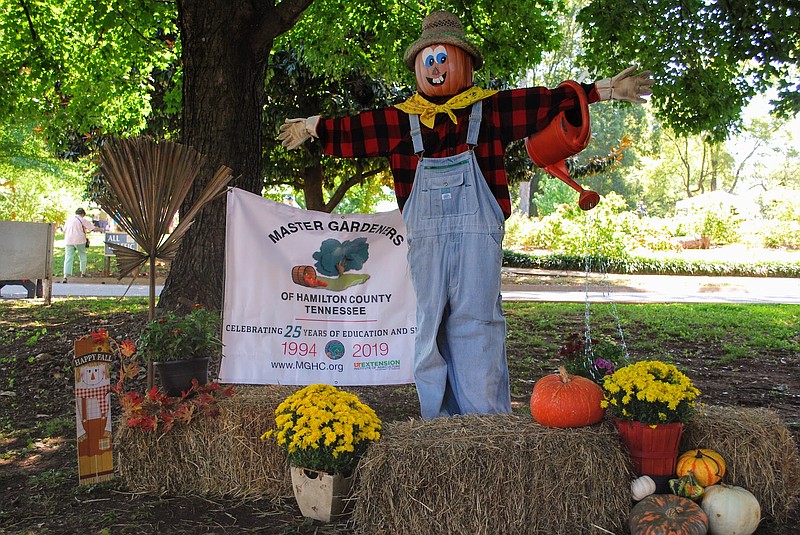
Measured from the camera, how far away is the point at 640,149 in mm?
47125

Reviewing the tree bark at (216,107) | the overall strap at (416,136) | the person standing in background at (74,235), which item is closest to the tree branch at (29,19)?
the tree bark at (216,107)

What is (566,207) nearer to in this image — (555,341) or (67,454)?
(555,341)

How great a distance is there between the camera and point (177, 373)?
383 cm

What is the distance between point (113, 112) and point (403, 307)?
6697 mm

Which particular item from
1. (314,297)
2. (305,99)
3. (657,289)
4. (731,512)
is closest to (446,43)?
(314,297)

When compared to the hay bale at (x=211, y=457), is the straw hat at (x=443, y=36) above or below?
above

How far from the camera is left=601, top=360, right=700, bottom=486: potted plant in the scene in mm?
3139

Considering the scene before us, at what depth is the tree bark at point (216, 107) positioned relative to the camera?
5.94 metres

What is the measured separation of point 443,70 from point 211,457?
2.36m

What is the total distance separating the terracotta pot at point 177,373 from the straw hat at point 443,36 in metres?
2.05

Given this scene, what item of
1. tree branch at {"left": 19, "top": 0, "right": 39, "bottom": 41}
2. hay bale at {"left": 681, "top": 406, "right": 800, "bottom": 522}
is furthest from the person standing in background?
hay bale at {"left": 681, "top": 406, "right": 800, "bottom": 522}

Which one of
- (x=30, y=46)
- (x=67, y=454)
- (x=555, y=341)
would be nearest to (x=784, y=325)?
(x=555, y=341)

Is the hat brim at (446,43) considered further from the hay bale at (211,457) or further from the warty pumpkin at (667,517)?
the warty pumpkin at (667,517)

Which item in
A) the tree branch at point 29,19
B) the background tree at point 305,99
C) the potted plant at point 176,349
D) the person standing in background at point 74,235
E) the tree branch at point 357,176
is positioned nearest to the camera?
the potted plant at point 176,349
